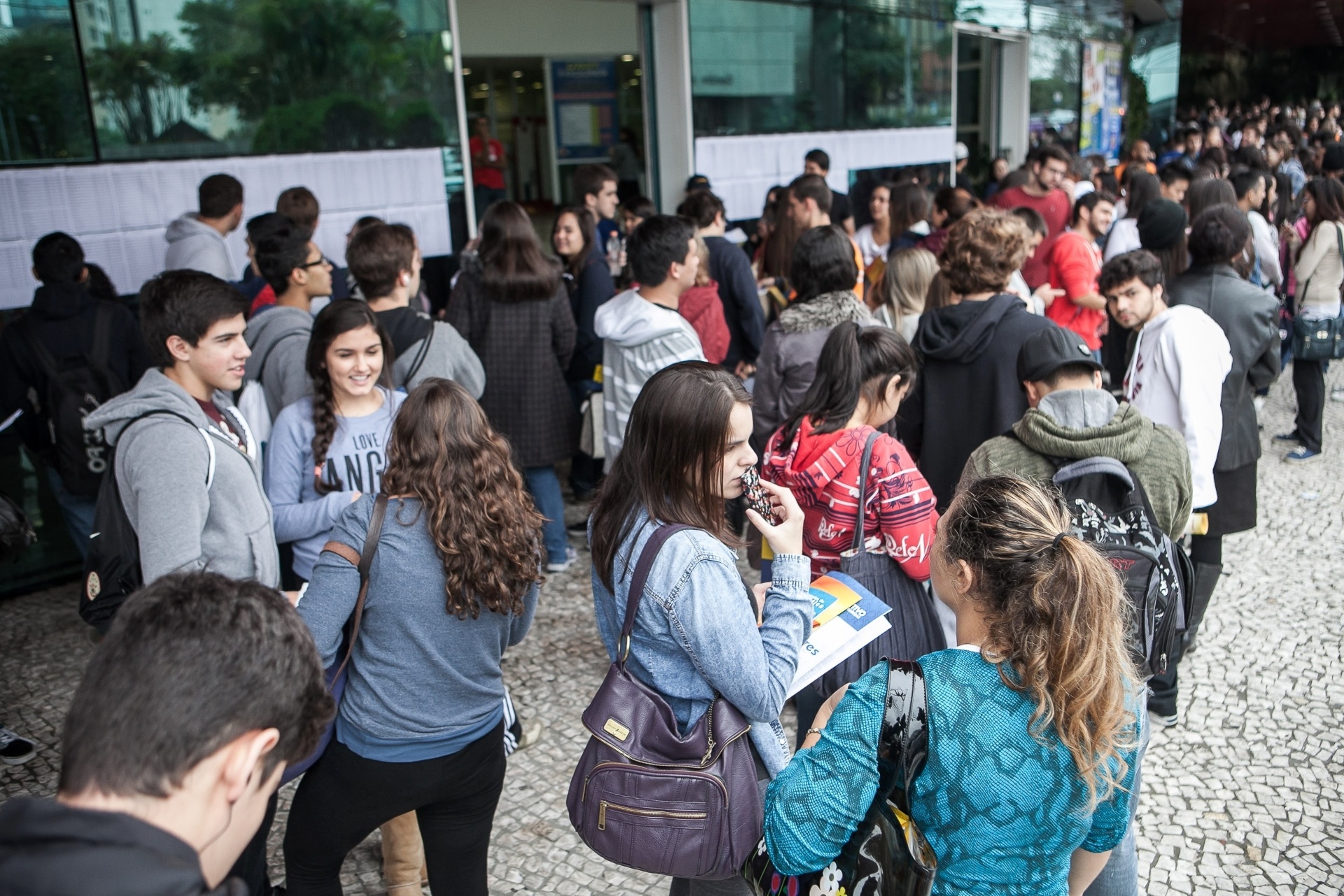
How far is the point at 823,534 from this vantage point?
2.85 m

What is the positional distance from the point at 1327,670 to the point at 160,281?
4.44 m

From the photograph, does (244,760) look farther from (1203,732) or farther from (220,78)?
(220,78)

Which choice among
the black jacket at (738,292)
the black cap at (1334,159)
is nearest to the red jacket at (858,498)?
the black jacket at (738,292)

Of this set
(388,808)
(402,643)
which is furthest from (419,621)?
(388,808)

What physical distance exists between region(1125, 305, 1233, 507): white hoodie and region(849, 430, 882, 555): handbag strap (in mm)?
1355

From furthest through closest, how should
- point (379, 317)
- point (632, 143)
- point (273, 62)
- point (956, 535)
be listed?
1. point (632, 143)
2. point (273, 62)
3. point (379, 317)
4. point (956, 535)

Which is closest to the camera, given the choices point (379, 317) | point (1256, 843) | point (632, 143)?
point (1256, 843)

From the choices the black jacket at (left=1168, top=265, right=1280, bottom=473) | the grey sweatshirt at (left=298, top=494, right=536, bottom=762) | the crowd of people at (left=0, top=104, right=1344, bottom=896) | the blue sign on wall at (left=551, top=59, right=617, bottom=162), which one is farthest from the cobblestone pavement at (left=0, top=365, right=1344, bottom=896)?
the blue sign on wall at (left=551, top=59, right=617, bottom=162)

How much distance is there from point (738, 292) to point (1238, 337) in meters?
2.22

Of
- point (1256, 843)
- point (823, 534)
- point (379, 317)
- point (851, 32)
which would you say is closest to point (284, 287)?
point (379, 317)

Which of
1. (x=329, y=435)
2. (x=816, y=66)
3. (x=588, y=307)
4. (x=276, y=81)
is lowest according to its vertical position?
(x=329, y=435)

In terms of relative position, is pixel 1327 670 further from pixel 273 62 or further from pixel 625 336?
pixel 273 62

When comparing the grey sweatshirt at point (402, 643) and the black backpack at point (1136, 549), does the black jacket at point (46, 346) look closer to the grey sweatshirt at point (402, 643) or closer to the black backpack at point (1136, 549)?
the grey sweatshirt at point (402, 643)

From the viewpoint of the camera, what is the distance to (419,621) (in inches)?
87.3
